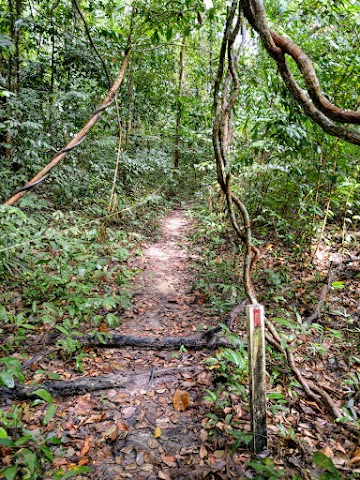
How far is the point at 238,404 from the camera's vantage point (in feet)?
8.43

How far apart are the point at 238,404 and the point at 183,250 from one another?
419 cm

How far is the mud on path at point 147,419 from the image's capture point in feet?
6.89

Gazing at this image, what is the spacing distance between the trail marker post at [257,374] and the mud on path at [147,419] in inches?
10.1

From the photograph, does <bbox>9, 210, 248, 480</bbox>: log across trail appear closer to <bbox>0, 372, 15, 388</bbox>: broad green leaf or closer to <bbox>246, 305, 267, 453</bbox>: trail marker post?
<bbox>246, 305, 267, 453</bbox>: trail marker post

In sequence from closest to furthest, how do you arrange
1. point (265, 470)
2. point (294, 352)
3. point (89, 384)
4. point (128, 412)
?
1. point (265, 470)
2. point (128, 412)
3. point (89, 384)
4. point (294, 352)

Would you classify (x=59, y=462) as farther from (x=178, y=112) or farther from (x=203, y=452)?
(x=178, y=112)

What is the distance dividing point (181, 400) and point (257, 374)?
987 millimetres

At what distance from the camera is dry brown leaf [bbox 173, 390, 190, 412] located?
262 centimetres

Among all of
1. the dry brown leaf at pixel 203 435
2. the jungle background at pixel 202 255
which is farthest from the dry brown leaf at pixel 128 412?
the dry brown leaf at pixel 203 435

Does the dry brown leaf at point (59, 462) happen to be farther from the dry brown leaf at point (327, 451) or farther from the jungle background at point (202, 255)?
the dry brown leaf at point (327, 451)

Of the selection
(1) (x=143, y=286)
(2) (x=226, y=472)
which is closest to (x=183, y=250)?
(1) (x=143, y=286)

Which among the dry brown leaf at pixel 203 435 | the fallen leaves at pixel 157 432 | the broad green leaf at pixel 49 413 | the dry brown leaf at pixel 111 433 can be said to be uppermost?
the broad green leaf at pixel 49 413

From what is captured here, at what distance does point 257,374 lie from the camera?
1977mm

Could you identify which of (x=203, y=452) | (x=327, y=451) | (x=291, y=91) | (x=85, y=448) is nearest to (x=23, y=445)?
(x=85, y=448)
